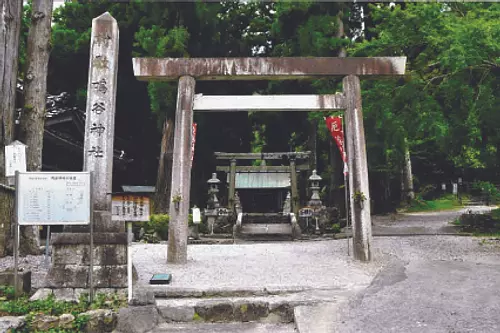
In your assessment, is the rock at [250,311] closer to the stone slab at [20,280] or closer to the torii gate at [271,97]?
the stone slab at [20,280]

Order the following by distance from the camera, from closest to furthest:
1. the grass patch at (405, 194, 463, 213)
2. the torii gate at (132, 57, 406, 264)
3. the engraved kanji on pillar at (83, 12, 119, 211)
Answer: the engraved kanji on pillar at (83, 12, 119, 211)
the torii gate at (132, 57, 406, 264)
the grass patch at (405, 194, 463, 213)

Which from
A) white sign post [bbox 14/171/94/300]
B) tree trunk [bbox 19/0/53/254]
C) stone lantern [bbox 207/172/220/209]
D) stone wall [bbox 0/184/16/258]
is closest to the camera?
white sign post [bbox 14/171/94/300]

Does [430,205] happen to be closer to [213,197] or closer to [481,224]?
[481,224]

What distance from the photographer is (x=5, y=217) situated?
820cm

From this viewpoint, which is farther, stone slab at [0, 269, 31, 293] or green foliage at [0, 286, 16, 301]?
stone slab at [0, 269, 31, 293]

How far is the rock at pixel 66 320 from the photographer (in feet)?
14.9

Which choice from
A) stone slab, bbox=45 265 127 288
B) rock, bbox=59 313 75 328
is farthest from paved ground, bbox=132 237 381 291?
rock, bbox=59 313 75 328

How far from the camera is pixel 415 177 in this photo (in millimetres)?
Answer: 28047

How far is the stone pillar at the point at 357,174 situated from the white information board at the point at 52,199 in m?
4.76

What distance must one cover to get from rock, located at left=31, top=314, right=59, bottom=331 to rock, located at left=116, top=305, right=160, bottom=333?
67 centimetres

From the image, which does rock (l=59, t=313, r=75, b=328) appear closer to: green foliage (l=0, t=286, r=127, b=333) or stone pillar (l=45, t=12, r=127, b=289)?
green foliage (l=0, t=286, r=127, b=333)

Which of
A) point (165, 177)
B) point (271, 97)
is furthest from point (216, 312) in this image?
point (165, 177)

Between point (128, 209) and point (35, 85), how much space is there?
541cm

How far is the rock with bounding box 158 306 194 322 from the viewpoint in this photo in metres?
4.93
